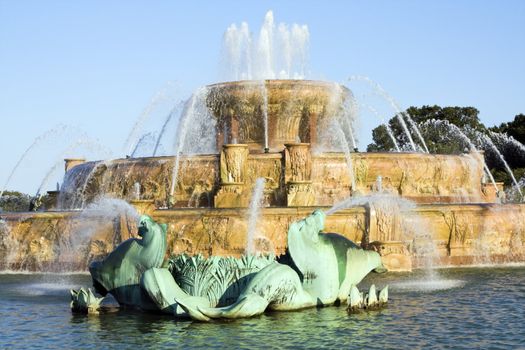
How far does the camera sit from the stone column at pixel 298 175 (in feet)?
62.1

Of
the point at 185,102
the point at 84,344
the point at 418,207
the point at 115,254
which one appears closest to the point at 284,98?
the point at 185,102

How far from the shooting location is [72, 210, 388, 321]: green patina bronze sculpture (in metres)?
9.60

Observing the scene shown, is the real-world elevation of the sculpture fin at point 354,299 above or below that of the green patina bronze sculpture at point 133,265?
below

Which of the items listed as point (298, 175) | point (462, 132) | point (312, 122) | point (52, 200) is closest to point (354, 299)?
point (298, 175)

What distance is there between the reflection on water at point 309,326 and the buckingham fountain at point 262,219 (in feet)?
1.22

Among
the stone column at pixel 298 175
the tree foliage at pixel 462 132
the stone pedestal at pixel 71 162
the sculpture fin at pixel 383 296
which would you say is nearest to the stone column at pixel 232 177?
the stone column at pixel 298 175

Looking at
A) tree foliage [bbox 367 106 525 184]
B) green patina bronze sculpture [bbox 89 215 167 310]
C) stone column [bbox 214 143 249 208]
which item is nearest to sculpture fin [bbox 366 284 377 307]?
green patina bronze sculpture [bbox 89 215 167 310]

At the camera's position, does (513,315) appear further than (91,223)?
No

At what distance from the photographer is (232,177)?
769 inches

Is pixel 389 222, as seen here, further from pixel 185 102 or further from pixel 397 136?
pixel 397 136

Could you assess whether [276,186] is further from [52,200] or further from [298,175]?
[52,200]

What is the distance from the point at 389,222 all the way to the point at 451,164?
588cm

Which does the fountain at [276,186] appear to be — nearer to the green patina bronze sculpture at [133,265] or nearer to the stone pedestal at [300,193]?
the stone pedestal at [300,193]

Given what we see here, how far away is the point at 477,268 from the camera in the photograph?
1655 centimetres
